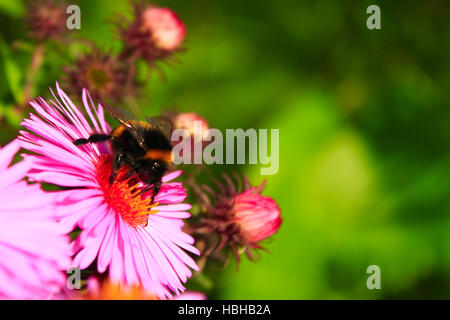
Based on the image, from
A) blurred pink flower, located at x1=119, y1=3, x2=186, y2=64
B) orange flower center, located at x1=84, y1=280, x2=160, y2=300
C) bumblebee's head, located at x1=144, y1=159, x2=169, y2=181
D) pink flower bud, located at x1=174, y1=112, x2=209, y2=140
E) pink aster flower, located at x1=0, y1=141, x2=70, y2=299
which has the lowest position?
orange flower center, located at x1=84, y1=280, x2=160, y2=300

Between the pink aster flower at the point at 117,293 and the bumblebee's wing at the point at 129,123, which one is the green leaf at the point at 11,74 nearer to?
the bumblebee's wing at the point at 129,123

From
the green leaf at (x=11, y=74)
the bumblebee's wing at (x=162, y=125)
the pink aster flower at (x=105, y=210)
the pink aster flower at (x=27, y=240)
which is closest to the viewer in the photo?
the pink aster flower at (x=27, y=240)

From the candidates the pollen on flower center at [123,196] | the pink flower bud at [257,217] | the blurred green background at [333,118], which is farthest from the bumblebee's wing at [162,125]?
the blurred green background at [333,118]

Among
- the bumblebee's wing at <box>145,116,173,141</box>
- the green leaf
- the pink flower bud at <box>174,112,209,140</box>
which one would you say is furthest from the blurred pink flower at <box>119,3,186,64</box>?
the bumblebee's wing at <box>145,116,173,141</box>

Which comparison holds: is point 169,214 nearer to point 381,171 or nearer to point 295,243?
point 295,243

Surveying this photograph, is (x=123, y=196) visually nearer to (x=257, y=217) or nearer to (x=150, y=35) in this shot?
(x=257, y=217)

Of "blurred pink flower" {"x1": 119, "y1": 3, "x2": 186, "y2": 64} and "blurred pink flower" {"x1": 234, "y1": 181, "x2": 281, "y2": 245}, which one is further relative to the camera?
"blurred pink flower" {"x1": 119, "y1": 3, "x2": 186, "y2": 64}

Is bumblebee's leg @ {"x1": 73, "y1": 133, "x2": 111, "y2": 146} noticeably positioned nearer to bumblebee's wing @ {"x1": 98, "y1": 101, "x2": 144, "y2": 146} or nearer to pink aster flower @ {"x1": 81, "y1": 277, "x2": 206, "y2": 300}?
bumblebee's wing @ {"x1": 98, "y1": 101, "x2": 144, "y2": 146}
